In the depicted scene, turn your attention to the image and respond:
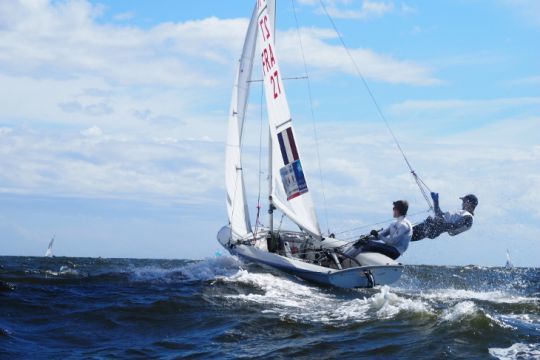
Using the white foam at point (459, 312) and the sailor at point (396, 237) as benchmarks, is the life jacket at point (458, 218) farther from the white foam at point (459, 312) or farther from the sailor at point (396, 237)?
the white foam at point (459, 312)

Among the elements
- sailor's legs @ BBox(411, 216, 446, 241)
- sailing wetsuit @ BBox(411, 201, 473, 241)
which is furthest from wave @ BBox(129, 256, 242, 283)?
sailing wetsuit @ BBox(411, 201, 473, 241)

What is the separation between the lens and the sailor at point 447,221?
54.7ft

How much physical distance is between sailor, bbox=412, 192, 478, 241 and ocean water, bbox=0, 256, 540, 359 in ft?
7.30

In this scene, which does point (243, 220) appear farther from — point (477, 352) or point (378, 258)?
point (477, 352)

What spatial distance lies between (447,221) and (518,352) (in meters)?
8.29

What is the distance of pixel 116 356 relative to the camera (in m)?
8.38

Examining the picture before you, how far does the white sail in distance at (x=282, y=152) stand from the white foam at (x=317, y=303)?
2845mm

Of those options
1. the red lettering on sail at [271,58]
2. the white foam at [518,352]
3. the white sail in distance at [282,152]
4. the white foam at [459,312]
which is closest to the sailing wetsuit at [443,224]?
the white sail in distance at [282,152]

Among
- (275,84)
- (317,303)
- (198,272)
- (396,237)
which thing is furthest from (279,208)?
(317,303)

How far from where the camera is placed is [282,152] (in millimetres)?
18172

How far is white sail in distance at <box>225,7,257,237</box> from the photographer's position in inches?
814

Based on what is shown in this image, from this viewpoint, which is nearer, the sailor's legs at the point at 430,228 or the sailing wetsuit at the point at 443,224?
the sailing wetsuit at the point at 443,224

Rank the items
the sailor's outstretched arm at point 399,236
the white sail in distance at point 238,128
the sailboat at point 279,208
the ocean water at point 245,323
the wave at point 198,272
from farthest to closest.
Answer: the white sail in distance at point 238,128
the wave at point 198,272
the sailor's outstretched arm at point 399,236
the sailboat at point 279,208
the ocean water at point 245,323

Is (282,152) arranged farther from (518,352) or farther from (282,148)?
(518,352)
